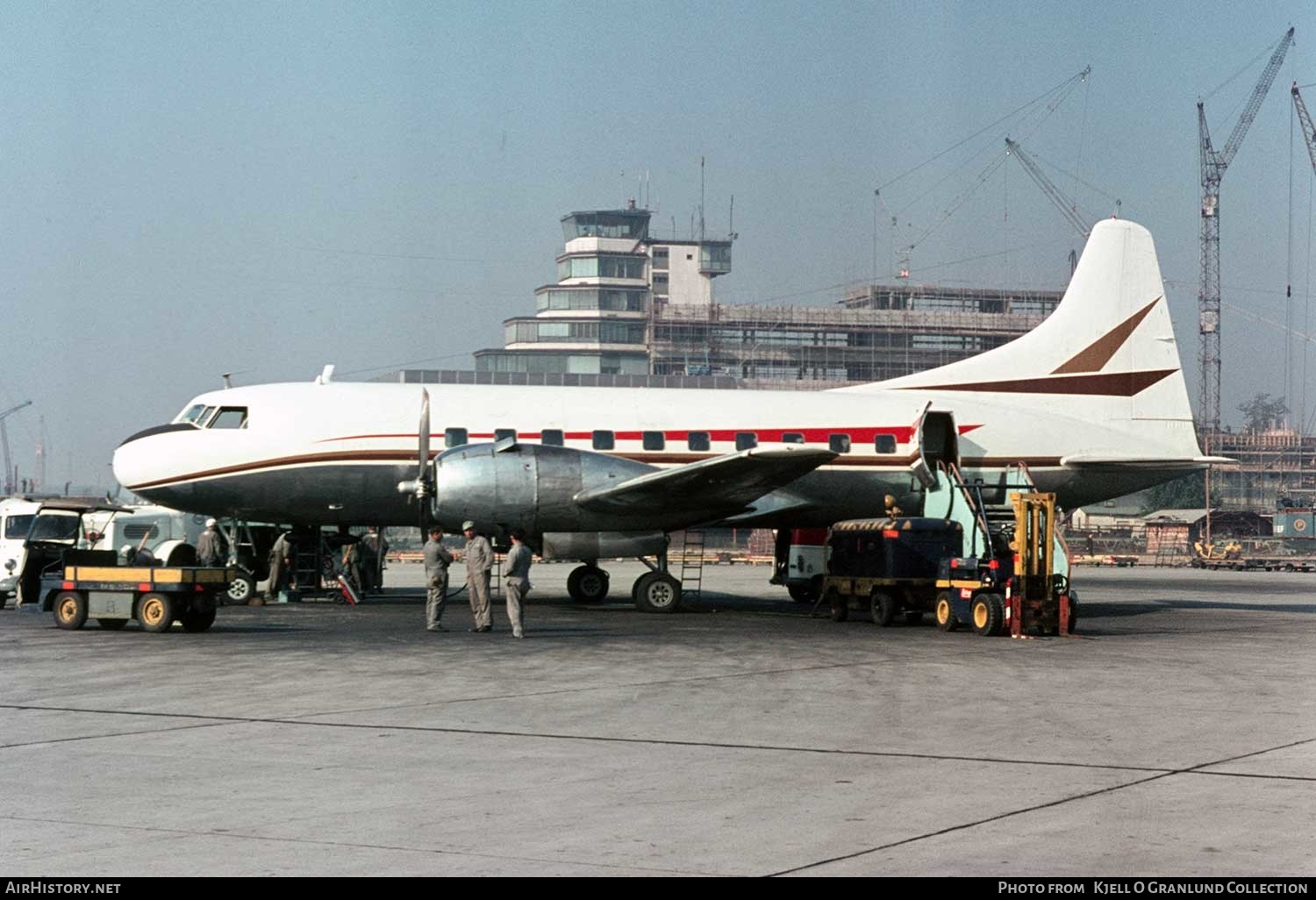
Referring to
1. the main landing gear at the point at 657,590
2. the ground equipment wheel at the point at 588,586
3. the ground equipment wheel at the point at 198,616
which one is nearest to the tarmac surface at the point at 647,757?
the ground equipment wheel at the point at 198,616

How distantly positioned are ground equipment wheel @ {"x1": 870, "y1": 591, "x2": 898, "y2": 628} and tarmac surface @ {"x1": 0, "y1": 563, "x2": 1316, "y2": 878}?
13.2ft

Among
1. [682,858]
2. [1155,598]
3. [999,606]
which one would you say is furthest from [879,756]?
[1155,598]

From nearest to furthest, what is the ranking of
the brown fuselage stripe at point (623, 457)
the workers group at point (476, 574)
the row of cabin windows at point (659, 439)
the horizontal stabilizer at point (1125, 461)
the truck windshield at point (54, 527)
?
the workers group at point (476, 574) → the brown fuselage stripe at point (623, 457) → the row of cabin windows at point (659, 439) → the truck windshield at point (54, 527) → the horizontal stabilizer at point (1125, 461)

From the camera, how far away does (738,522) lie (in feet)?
103

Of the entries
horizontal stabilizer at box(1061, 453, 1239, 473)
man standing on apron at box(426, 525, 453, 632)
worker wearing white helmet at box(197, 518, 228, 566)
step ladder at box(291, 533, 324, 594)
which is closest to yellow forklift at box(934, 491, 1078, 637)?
horizontal stabilizer at box(1061, 453, 1239, 473)

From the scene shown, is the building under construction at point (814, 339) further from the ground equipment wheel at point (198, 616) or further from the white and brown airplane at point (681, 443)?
the ground equipment wheel at point (198, 616)

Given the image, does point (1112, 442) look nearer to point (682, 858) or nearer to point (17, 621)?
point (17, 621)

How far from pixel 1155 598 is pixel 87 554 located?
28.2 m

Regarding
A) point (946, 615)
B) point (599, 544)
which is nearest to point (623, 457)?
point (599, 544)

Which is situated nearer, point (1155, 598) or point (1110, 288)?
point (1110, 288)

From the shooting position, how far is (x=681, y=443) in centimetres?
3106

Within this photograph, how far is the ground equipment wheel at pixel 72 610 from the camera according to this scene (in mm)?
23781

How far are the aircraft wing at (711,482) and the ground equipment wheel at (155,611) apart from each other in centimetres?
787

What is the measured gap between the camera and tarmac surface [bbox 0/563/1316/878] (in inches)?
332
